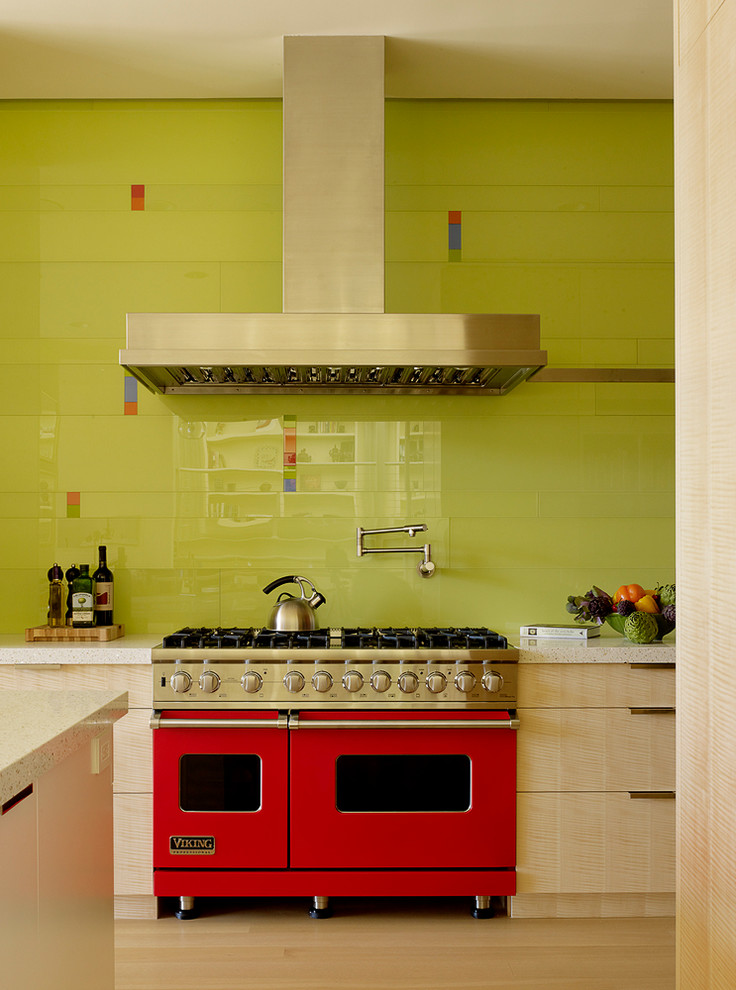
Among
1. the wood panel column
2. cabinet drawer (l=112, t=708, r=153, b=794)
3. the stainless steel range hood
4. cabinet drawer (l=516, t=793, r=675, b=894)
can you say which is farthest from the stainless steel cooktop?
the wood panel column

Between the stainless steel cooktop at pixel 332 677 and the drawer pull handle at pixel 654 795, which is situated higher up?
the stainless steel cooktop at pixel 332 677

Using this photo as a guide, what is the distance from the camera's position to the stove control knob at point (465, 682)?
8.74 ft

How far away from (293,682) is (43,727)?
4.40ft

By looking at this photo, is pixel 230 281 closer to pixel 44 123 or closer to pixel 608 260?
pixel 44 123

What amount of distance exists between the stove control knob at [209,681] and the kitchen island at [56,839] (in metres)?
0.93

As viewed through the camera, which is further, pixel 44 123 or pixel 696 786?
pixel 44 123

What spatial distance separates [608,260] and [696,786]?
7.57 ft

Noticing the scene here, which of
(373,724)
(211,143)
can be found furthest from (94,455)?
(373,724)

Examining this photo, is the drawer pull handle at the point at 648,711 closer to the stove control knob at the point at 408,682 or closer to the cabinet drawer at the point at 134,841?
the stove control knob at the point at 408,682

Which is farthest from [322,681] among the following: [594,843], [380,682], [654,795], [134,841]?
[654,795]

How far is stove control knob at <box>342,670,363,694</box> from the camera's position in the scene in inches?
104

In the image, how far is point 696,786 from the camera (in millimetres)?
1448

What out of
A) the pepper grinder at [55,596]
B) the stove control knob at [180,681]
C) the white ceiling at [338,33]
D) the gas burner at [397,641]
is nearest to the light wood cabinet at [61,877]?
the stove control knob at [180,681]

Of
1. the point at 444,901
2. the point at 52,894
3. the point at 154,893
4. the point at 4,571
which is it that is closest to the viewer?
the point at 52,894
